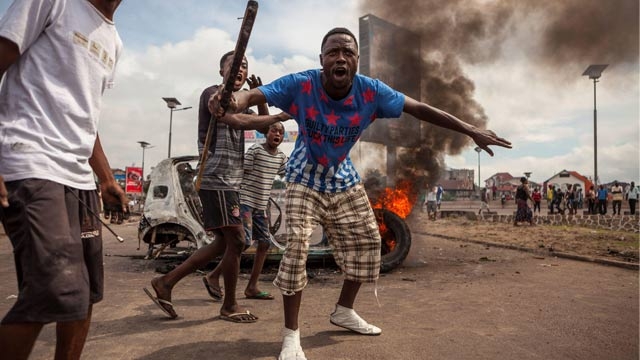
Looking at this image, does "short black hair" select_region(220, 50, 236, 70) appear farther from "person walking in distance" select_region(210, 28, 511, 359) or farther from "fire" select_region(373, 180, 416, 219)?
"fire" select_region(373, 180, 416, 219)

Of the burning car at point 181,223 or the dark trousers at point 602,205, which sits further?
the dark trousers at point 602,205

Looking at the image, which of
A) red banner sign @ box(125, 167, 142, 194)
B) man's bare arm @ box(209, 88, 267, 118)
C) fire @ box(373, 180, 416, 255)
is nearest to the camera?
man's bare arm @ box(209, 88, 267, 118)

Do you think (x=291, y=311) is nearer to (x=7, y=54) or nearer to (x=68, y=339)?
(x=68, y=339)

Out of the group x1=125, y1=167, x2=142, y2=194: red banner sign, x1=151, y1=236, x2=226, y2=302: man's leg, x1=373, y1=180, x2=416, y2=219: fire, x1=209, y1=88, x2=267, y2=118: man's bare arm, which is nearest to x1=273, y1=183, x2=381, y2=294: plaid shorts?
x1=209, y1=88, x2=267, y2=118: man's bare arm

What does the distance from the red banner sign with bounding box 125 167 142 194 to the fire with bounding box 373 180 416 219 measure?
20.1 m

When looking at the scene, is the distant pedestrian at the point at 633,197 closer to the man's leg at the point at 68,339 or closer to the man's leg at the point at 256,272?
the man's leg at the point at 256,272

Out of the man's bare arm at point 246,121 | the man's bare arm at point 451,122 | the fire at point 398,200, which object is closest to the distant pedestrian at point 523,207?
the fire at point 398,200

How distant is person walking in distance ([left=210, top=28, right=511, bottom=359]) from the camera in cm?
286

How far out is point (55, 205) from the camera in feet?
5.32

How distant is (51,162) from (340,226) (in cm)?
184

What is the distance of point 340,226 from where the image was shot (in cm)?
306

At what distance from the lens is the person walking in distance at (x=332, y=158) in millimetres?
2857

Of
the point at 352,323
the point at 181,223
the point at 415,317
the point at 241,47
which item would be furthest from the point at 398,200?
the point at 241,47

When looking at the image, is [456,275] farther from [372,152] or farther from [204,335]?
[372,152]
